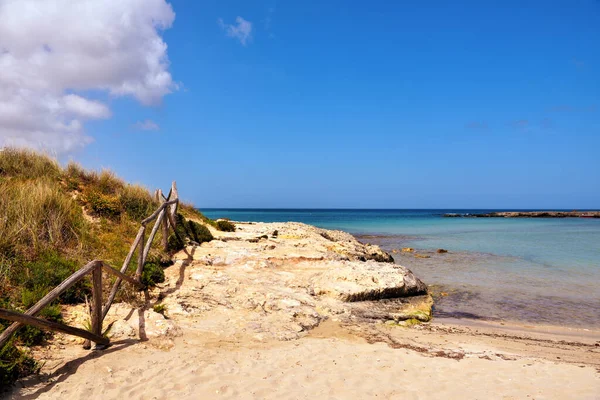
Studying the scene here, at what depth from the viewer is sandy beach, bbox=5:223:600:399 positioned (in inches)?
196

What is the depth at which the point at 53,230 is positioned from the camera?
8781 mm

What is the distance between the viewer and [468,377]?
219 inches

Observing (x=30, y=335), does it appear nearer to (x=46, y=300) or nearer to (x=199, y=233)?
(x=46, y=300)

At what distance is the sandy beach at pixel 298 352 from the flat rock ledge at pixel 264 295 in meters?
0.04

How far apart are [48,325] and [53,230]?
4.71m

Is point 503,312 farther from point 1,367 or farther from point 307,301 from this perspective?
point 1,367

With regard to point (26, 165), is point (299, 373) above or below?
below

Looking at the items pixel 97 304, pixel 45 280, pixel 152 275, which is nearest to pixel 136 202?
pixel 152 275

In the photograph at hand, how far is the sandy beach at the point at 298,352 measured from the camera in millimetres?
4969

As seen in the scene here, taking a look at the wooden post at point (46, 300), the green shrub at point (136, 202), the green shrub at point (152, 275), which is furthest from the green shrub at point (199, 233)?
the wooden post at point (46, 300)

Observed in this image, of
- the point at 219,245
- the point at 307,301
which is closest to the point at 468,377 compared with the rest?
the point at 307,301

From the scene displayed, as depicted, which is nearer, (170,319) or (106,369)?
(106,369)

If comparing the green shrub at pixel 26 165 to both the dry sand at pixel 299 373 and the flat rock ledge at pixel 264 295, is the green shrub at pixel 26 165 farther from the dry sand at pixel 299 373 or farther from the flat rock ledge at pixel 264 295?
the dry sand at pixel 299 373

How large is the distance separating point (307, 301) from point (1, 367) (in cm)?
592
